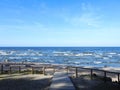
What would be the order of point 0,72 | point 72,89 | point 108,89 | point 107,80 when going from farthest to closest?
1. point 0,72
2. point 107,80
3. point 108,89
4. point 72,89

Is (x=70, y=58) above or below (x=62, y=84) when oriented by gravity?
below

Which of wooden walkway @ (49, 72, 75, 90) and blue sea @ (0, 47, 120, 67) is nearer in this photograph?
wooden walkway @ (49, 72, 75, 90)

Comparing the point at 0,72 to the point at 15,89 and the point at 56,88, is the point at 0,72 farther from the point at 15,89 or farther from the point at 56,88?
the point at 56,88

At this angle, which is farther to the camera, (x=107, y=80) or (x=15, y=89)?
(x=107, y=80)

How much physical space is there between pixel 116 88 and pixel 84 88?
1.69 m

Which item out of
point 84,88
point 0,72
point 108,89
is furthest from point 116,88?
point 0,72

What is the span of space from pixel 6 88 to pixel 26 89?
115 centimetres

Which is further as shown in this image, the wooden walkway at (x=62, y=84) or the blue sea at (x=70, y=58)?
the blue sea at (x=70, y=58)

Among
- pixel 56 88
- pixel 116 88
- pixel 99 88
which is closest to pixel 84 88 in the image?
pixel 99 88

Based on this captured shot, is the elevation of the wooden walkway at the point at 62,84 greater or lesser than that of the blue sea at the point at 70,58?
greater

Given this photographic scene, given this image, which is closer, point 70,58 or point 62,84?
point 62,84

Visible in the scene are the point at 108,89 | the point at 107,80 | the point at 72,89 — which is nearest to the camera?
the point at 72,89

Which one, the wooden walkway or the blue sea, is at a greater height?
the wooden walkway

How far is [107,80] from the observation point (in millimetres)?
17406
